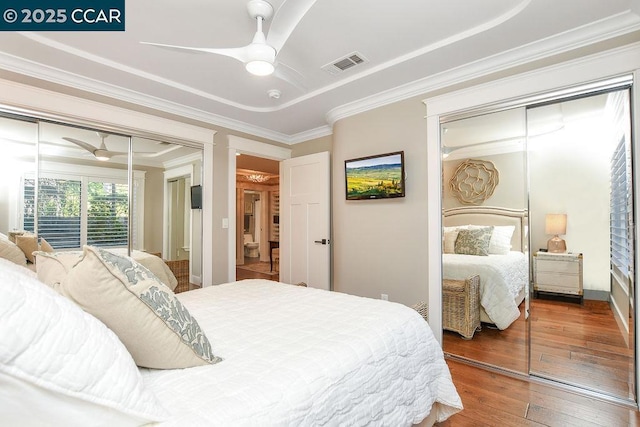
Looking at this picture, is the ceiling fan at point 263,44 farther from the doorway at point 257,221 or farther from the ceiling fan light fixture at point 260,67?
the doorway at point 257,221

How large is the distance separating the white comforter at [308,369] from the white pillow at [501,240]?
4.58 feet

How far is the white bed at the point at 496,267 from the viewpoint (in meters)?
2.54

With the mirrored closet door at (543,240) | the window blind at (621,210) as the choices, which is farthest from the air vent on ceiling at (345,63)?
the window blind at (621,210)

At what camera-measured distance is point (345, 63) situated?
8.35 feet

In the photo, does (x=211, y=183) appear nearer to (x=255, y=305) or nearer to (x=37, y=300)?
(x=255, y=305)

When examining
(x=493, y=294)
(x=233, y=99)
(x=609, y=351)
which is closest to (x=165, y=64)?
(x=233, y=99)

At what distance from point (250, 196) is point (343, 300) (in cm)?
799

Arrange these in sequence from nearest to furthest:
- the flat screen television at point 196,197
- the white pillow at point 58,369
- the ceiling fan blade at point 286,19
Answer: the white pillow at point 58,369 < the ceiling fan blade at point 286,19 < the flat screen television at point 196,197

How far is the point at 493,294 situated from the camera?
2.77 m

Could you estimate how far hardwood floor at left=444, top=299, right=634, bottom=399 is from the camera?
7.52 feet

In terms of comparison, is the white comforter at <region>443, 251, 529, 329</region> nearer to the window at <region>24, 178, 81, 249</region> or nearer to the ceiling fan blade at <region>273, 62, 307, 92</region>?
the ceiling fan blade at <region>273, 62, 307, 92</region>

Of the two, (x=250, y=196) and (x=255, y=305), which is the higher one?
(x=250, y=196)

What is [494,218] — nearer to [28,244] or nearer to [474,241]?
[474,241]

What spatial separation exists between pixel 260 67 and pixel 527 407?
2.82 meters
